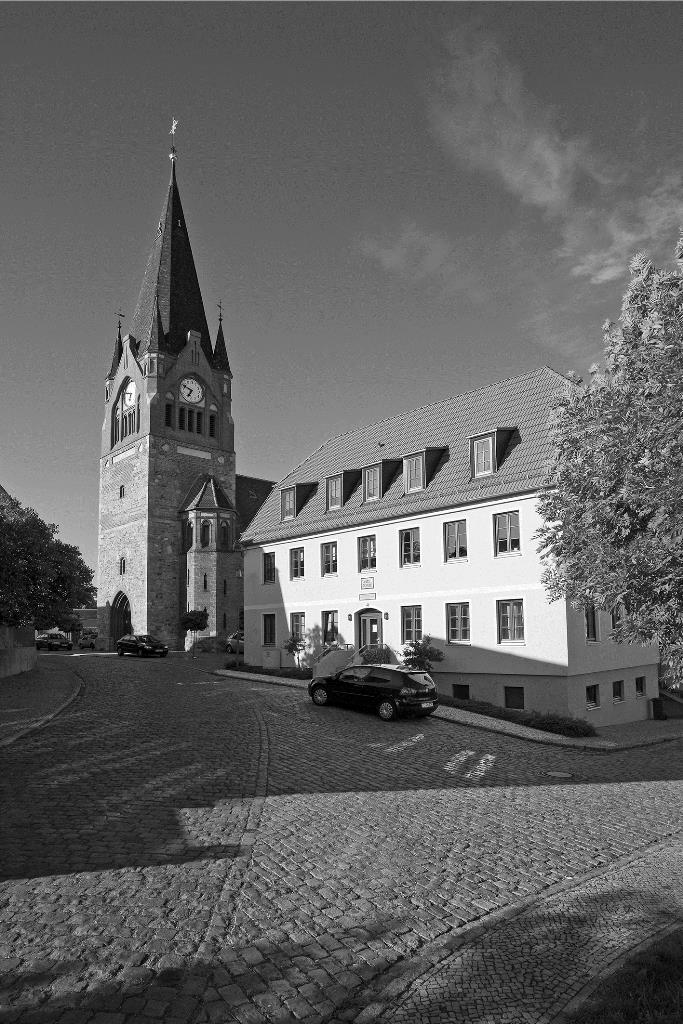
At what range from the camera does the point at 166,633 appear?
187 ft

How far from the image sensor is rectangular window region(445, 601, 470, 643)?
26828 mm

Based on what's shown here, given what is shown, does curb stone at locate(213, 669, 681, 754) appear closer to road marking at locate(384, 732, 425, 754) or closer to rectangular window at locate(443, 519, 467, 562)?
road marking at locate(384, 732, 425, 754)

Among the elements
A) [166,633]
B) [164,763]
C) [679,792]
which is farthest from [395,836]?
[166,633]

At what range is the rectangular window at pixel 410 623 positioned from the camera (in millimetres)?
28641

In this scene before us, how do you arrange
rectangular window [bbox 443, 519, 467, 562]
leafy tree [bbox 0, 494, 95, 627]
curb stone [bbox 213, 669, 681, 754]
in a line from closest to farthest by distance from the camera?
curb stone [bbox 213, 669, 681, 754]
rectangular window [bbox 443, 519, 467, 562]
leafy tree [bbox 0, 494, 95, 627]

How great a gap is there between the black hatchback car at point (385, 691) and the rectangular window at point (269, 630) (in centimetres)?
1461

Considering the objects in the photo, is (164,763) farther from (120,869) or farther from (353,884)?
(353,884)

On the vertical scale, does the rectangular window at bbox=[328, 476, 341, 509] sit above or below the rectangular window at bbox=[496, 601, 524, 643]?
above

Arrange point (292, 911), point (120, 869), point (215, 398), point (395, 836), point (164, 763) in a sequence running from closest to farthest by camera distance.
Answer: point (292, 911) < point (120, 869) < point (395, 836) < point (164, 763) < point (215, 398)

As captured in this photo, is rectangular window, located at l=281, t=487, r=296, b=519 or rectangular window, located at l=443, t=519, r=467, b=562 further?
rectangular window, located at l=281, t=487, r=296, b=519

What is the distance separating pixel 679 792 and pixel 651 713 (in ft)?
57.4

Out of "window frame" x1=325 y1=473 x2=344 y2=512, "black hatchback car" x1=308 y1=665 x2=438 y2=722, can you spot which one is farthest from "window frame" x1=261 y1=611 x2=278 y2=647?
"black hatchback car" x1=308 y1=665 x2=438 y2=722

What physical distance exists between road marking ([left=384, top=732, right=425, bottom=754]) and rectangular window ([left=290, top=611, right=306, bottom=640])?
16096mm

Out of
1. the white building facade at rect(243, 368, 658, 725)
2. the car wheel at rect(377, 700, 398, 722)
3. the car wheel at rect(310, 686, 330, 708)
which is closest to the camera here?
the car wheel at rect(377, 700, 398, 722)
